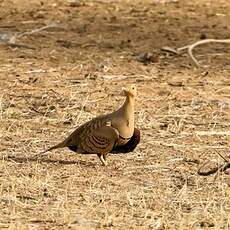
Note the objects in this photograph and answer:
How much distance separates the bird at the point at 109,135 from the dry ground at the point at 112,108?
165 mm

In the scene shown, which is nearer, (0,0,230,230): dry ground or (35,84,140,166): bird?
(0,0,230,230): dry ground

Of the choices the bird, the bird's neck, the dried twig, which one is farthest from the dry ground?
the bird's neck

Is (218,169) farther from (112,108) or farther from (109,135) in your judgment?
(112,108)

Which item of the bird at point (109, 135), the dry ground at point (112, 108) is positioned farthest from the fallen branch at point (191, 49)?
the bird at point (109, 135)

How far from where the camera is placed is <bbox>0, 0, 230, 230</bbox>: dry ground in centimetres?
624

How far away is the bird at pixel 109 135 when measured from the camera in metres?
7.03

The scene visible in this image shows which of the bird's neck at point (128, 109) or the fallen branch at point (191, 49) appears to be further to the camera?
the fallen branch at point (191, 49)

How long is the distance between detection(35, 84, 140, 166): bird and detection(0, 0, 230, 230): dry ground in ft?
0.54

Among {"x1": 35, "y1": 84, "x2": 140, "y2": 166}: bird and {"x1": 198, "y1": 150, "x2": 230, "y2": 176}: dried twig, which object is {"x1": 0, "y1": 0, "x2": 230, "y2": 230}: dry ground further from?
{"x1": 35, "y1": 84, "x2": 140, "y2": 166}: bird

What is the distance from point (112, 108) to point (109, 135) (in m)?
2.39

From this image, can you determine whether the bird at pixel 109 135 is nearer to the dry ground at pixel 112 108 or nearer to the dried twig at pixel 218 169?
the dry ground at pixel 112 108

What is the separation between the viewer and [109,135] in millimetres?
7020

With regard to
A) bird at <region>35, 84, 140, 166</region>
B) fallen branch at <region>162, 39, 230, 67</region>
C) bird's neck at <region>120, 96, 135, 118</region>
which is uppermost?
bird's neck at <region>120, 96, 135, 118</region>

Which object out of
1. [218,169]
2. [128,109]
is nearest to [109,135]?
[128,109]
